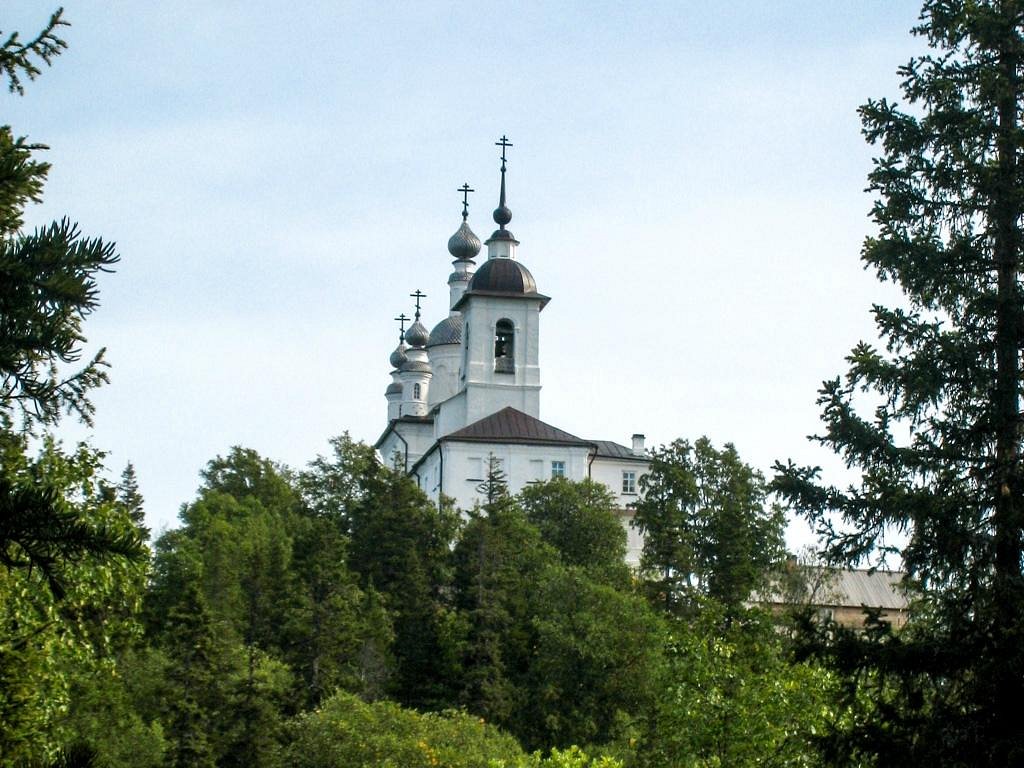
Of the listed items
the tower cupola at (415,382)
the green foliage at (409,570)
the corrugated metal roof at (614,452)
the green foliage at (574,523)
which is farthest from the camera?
the tower cupola at (415,382)

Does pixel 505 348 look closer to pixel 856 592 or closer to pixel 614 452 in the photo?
pixel 614 452

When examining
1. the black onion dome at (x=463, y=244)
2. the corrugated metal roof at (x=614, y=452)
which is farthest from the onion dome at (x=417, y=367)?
the corrugated metal roof at (x=614, y=452)

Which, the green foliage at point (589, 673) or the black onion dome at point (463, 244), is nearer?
the green foliage at point (589, 673)

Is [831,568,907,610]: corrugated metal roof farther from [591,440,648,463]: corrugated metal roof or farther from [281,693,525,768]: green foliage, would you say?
[281,693,525,768]: green foliage

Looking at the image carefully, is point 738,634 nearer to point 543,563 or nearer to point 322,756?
point 322,756

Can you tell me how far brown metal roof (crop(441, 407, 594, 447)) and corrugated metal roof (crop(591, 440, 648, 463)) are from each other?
666 cm

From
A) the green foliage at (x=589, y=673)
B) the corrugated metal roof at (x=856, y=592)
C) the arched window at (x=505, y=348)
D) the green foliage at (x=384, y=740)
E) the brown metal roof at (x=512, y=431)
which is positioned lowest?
the green foliage at (x=384, y=740)

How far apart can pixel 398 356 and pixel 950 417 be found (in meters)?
96.2

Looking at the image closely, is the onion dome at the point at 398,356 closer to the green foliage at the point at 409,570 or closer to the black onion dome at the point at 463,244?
the black onion dome at the point at 463,244

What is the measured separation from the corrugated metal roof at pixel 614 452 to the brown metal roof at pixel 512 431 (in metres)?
6.66

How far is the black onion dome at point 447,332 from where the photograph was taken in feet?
331

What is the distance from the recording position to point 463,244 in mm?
102250

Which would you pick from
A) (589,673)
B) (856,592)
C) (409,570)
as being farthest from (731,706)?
(856,592)

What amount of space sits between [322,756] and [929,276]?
2785 cm
